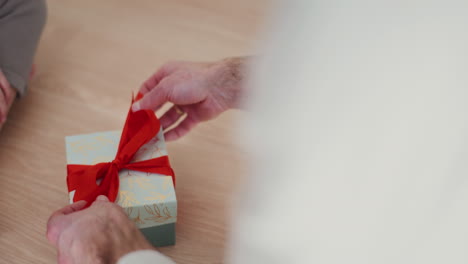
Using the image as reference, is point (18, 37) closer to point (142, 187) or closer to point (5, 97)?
point (5, 97)

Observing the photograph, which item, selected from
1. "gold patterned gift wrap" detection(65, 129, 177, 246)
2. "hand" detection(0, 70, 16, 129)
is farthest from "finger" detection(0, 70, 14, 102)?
"gold patterned gift wrap" detection(65, 129, 177, 246)

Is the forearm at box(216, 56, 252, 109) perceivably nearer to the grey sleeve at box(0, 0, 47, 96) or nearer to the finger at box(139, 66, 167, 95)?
the finger at box(139, 66, 167, 95)

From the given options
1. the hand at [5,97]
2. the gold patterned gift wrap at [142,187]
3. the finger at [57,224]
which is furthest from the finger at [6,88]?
the finger at [57,224]

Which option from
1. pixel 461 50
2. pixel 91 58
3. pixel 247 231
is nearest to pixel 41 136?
pixel 91 58

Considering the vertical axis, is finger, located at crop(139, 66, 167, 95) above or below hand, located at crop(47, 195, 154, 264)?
above

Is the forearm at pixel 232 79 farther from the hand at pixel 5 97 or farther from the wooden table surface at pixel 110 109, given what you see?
the hand at pixel 5 97

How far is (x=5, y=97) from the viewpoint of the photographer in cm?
75

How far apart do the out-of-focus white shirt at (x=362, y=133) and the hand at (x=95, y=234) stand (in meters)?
0.22

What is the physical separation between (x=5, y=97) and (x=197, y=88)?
297 mm

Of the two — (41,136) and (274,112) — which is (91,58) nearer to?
(41,136)

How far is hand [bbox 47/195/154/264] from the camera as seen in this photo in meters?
0.48

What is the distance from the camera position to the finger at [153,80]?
0.75m

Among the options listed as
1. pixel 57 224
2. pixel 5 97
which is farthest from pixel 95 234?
pixel 5 97

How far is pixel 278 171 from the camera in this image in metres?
0.29
